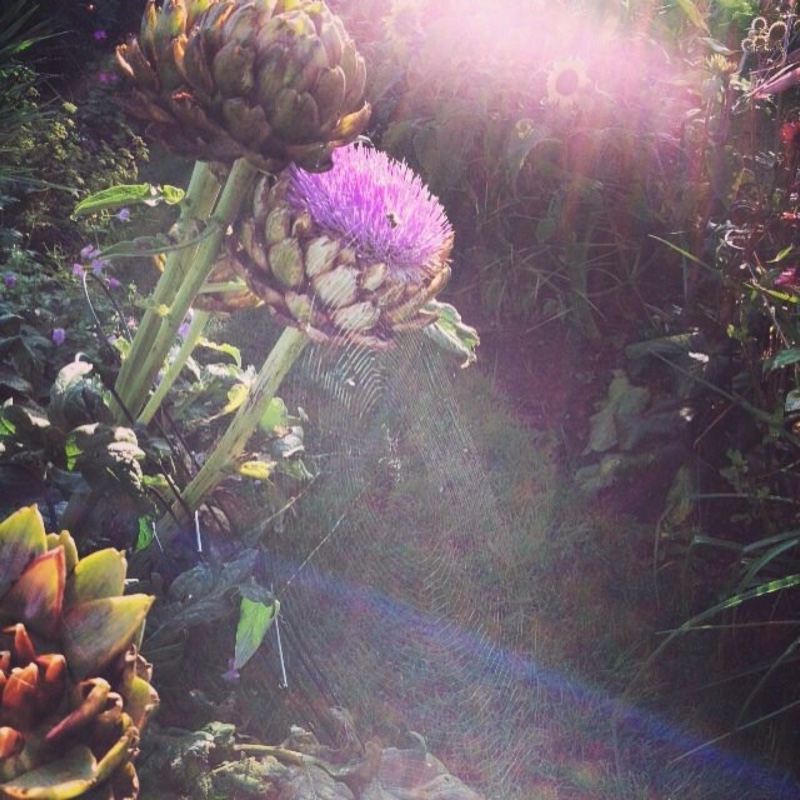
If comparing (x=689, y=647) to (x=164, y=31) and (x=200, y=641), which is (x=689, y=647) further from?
(x=164, y=31)

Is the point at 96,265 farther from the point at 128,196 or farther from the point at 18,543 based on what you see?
the point at 18,543

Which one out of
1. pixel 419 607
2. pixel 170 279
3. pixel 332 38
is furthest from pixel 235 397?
pixel 332 38

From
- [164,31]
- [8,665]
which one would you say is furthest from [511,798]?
[164,31]

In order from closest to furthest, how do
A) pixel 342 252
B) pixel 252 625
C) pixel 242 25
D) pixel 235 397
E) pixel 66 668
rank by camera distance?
pixel 66 668
pixel 242 25
pixel 342 252
pixel 252 625
pixel 235 397

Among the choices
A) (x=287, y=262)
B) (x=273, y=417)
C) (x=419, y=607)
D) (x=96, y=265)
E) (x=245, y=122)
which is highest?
(x=245, y=122)

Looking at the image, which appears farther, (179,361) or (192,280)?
(179,361)

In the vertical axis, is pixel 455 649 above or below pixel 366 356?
below
